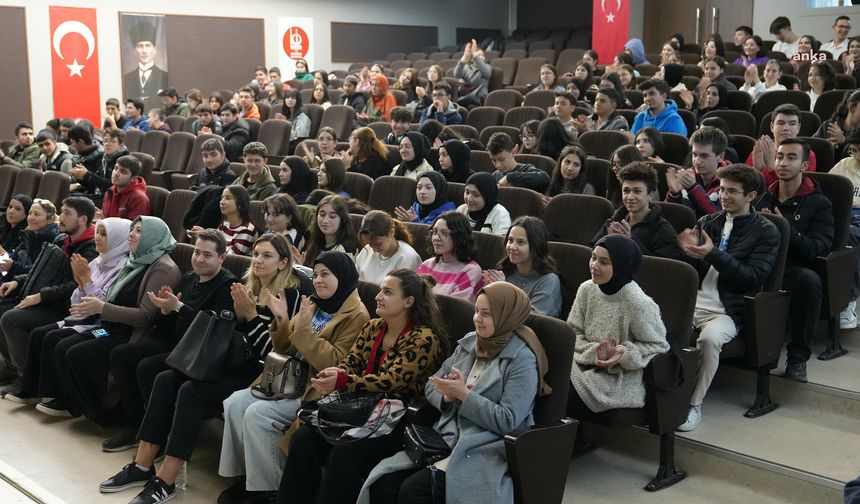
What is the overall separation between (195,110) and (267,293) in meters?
7.21

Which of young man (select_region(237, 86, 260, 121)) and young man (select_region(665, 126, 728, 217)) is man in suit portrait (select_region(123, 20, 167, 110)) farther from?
young man (select_region(665, 126, 728, 217))

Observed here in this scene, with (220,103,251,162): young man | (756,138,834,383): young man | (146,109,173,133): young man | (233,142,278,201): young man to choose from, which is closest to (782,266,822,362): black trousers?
(756,138,834,383): young man

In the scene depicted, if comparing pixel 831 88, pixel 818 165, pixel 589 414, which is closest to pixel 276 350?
pixel 589 414

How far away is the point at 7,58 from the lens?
12125 millimetres

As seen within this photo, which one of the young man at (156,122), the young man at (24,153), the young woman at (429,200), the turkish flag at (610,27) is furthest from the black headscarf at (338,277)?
the turkish flag at (610,27)

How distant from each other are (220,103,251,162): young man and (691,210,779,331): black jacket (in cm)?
511

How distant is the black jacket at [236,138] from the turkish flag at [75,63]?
16.3ft

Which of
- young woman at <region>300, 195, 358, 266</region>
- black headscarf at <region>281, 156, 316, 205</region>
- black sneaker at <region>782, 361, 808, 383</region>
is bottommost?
black sneaker at <region>782, 361, 808, 383</region>

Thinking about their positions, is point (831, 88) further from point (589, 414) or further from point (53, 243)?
point (53, 243)

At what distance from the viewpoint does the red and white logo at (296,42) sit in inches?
577

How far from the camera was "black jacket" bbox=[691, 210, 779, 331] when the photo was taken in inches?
142

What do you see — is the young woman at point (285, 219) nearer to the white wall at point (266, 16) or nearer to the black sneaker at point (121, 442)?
the black sneaker at point (121, 442)

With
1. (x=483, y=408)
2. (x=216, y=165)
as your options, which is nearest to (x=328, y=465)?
(x=483, y=408)

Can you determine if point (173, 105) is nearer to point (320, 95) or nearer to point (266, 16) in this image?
point (320, 95)
